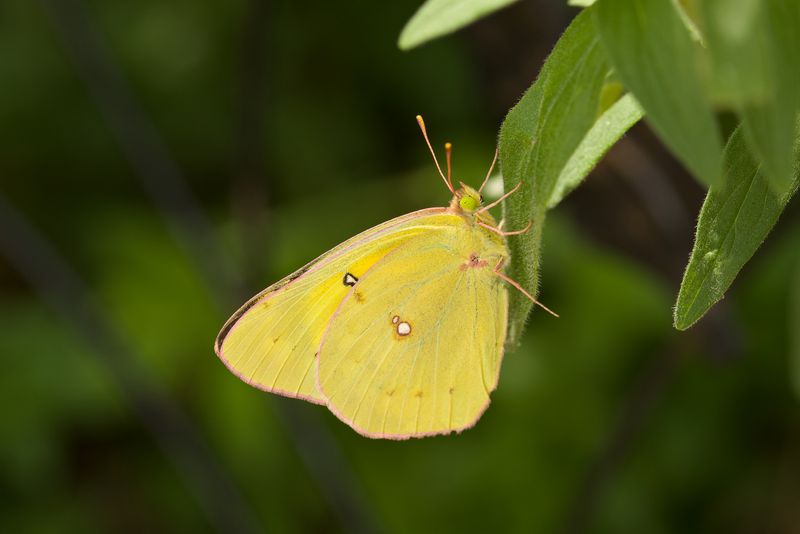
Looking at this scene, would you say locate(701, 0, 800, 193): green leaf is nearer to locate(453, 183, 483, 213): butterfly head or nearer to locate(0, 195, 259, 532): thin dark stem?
locate(453, 183, 483, 213): butterfly head

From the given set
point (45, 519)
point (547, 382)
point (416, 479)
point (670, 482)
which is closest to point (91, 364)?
point (45, 519)

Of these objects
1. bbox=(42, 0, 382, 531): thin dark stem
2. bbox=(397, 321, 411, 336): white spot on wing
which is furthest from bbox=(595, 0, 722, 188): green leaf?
bbox=(42, 0, 382, 531): thin dark stem

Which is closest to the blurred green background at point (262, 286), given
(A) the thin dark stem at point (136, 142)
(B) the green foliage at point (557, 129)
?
(A) the thin dark stem at point (136, 142)

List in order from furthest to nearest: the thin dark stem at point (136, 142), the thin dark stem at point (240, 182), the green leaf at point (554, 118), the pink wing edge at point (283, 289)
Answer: the thin dark stem at point (136, 142) < the thin dark stem at point (240, 182) < the pink wing edge at point (283, 289) < the green leaf at point (554, 118)

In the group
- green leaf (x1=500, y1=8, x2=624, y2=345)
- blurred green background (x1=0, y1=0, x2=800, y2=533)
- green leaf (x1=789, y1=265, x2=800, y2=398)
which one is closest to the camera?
green leaf (x1=500, y1=8, x2=624, y2=345)

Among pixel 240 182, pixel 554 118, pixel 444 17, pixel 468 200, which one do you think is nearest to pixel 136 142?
pixel 240 182

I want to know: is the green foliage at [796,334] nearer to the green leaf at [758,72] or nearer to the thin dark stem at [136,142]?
the green leaf at [758,72]
